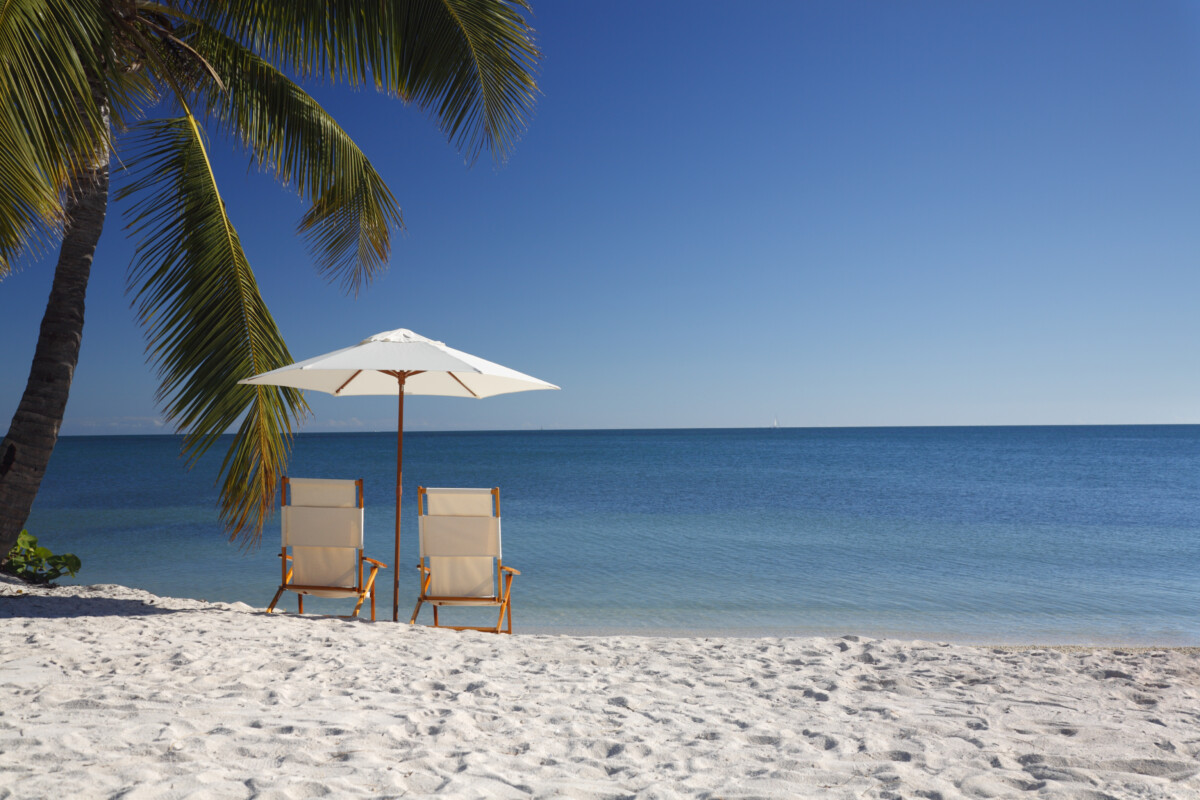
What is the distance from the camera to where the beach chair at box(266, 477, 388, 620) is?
487 cm

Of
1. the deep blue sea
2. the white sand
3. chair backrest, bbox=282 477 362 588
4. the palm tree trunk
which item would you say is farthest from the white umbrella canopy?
the deep blue sea

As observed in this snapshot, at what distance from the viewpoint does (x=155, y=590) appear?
7379 millimetres

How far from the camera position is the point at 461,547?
4.85m

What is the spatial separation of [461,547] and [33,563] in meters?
3.83

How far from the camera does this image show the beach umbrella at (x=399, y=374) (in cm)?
423

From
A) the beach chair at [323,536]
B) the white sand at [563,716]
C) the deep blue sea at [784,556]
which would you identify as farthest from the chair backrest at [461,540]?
the deep blue sea at [784,556]

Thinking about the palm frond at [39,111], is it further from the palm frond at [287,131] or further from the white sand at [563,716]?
the palm frond at [287,131]

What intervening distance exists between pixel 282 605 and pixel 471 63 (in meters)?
5.18

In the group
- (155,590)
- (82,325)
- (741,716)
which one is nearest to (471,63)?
(82,325)

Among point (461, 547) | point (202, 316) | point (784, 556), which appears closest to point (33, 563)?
point (202, 316)

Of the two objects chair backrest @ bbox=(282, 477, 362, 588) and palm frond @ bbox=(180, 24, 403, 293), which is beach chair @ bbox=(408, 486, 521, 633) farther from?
palm frond @ bbox=(180, 24, 403, 293)

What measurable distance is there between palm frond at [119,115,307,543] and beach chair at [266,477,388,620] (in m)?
0.44

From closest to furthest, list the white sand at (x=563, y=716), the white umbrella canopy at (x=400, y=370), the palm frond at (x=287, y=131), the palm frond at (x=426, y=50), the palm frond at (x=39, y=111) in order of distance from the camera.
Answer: the white sand at (x=563, y=716)
the palm frond at (x=39, y=111)
the white umbrella canopy at (x=400, y=370)
the palm frond at (x=426, y=50)
the palm frond at (x=287, y=131)

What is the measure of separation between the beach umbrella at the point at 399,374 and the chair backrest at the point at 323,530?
Result: 0.34 m
